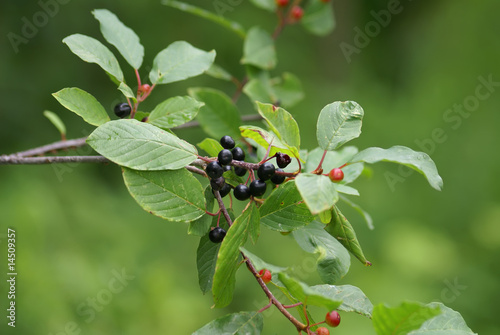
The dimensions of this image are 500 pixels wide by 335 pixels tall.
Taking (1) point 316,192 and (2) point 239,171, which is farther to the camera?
(2) point 239,171

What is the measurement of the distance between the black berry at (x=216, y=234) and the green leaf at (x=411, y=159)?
293 mm

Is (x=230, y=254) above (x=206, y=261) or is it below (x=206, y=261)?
above

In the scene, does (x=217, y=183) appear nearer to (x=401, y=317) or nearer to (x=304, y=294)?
(x=304, y=294)

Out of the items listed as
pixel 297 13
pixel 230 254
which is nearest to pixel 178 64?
pixel 230 254

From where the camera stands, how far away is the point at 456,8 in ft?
14.9

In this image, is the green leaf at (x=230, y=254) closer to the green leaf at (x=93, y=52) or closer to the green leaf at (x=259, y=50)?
the green leaf at (x=93, y=52)

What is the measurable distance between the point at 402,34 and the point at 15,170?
13.9 ft

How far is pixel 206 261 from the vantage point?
3.01 ft

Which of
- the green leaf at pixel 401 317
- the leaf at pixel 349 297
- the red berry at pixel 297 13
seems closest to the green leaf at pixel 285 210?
the leaf at pixel 349 297

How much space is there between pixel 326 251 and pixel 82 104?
56cm

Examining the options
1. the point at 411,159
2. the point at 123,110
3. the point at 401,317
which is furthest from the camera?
the point at 123,110

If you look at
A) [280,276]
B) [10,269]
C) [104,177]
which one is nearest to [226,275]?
[280,276]

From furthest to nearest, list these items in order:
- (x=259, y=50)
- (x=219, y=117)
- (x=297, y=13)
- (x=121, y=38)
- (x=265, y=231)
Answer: (x=265, y=231), (x=297, y=13), (x=259, y=50), (x=219, y=117), (x=121, y=38)

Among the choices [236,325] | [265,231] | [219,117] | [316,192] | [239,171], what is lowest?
[265,231]
